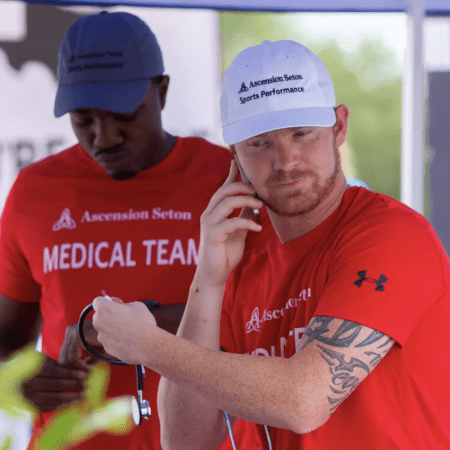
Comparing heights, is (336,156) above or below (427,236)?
above

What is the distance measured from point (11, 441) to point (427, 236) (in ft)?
3.10

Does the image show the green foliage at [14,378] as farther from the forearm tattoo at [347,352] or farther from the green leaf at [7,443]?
the forearm tattoo at [347,352]

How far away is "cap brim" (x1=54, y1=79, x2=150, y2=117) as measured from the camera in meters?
1.98

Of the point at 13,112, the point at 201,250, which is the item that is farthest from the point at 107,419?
the point at 13,112

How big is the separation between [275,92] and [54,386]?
1053 millimetres

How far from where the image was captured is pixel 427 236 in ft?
4.20

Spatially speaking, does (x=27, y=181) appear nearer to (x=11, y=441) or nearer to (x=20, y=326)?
(x=20, y=326)

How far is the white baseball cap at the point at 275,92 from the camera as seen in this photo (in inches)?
56.3

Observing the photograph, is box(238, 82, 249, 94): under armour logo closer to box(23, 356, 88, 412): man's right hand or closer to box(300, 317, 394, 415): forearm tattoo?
box(300, 317, 394, 415): forearm tattoo

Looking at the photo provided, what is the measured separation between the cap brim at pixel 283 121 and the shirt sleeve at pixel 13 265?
39.5 inches

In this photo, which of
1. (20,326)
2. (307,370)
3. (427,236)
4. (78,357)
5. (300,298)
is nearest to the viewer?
(307,370)

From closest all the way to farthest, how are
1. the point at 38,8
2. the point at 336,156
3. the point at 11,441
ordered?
the point at 11,441
the point at 336,156
the point at 38,8

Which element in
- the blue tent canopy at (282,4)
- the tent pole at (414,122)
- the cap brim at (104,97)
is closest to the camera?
the cap brim at (104,97)

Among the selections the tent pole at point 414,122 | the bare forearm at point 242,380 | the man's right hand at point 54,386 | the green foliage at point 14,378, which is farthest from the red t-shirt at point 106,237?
the green foliage at point 14,378
